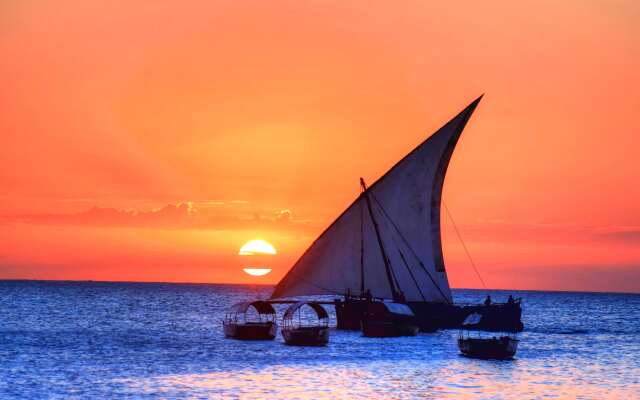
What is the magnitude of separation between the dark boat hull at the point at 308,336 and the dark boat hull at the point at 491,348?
1426 cm

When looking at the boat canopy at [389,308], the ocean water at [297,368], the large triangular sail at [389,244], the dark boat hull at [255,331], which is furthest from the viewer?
the large triangular sail at [389,244]

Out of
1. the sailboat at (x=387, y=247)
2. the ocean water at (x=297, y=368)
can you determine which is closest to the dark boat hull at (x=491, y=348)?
the ocean water at (x=297, y=368)

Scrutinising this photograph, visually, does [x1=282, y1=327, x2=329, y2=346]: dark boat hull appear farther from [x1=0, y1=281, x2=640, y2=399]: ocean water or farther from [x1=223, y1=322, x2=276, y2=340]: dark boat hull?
[x1=223, y1=322, x2=276, y2=340]: dark boat hull

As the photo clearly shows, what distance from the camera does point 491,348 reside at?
7138cm

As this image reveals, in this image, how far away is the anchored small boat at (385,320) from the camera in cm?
8738

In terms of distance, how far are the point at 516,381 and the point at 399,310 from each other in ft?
88.9

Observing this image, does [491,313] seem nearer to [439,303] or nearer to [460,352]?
[439,303]

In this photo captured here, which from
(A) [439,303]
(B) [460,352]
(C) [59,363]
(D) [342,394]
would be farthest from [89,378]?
(A) [439,303]

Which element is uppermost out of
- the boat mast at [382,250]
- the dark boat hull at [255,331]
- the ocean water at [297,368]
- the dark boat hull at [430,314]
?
the boat mast at [382,250]

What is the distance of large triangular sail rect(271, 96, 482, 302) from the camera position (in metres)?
91.0

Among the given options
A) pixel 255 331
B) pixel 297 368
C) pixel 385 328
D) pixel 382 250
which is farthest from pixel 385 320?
pixel 297 368

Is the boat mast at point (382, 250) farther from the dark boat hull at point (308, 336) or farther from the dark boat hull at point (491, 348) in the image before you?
the dark boat hull at point (491, 348)

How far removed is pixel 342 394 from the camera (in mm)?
52969

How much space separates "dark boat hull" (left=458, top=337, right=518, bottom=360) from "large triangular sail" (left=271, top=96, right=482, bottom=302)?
1952cm
